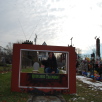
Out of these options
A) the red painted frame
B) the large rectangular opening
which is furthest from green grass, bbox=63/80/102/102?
the large rectangular opening

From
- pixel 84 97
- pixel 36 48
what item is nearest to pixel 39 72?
pixel 36 48

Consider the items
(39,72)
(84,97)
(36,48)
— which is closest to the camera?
(84,97)

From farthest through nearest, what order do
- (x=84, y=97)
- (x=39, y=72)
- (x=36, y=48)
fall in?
1. (x=39, y=72)
2. (x=36, y=48)
3. (x=84, y=97)

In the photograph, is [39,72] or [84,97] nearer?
[84,97]

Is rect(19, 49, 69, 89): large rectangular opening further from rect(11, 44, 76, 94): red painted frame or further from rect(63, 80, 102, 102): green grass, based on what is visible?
rect(63, 80, 102, 102): green grass

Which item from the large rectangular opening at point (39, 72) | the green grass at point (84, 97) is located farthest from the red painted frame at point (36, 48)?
the green grass at point (84, 97)

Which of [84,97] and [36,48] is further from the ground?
[36,48]

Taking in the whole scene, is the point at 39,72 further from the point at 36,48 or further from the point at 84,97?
the point at 84,97

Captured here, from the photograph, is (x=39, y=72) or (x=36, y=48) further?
(x=39, y=72)

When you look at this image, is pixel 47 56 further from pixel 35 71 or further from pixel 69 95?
pixel 69 95

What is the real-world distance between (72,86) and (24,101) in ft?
9.10

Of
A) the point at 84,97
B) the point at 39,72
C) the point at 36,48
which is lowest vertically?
the point at 84,97

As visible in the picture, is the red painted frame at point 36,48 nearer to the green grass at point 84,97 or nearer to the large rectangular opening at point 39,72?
the large rectangular opening at point 39,72

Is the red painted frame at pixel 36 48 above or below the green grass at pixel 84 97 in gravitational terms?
above
